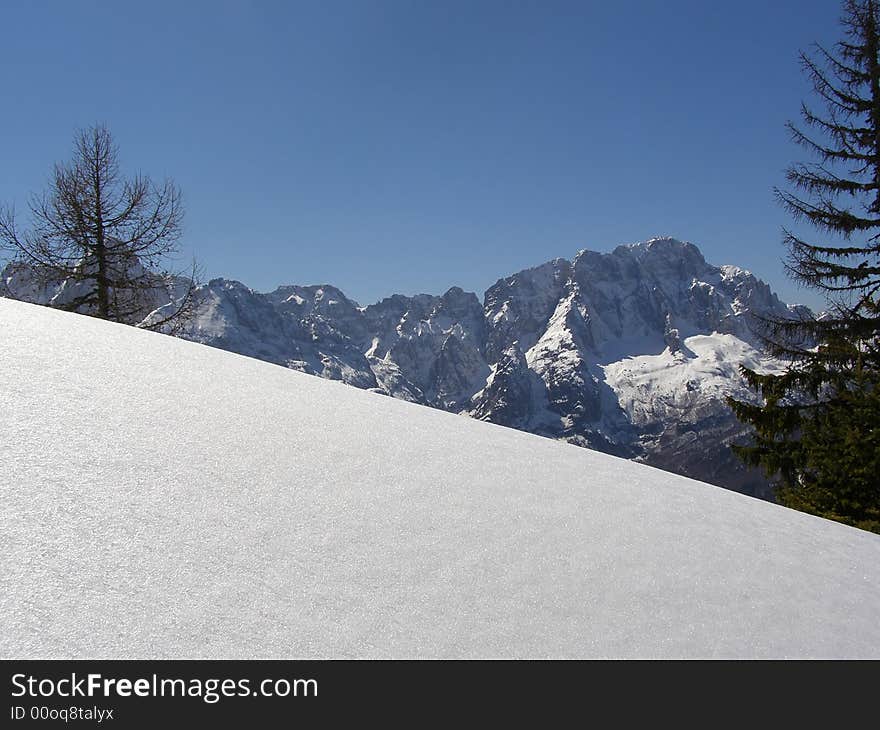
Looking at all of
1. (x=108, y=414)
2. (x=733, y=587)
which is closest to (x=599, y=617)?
(x=733, y=587)

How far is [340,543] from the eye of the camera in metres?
2.44

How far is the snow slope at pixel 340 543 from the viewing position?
188 centimetres

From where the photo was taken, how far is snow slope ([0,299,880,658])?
1.88 m

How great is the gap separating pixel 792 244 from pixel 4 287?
16494 mm
